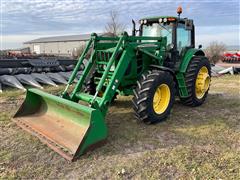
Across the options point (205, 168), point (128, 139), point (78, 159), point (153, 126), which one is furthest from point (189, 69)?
point (78, 159)

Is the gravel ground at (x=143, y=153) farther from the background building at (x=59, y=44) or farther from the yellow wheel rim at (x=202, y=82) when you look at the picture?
the background building at (x=59, y=44)

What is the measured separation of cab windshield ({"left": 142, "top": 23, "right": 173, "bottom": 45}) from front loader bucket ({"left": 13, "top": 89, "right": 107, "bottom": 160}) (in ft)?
9.97

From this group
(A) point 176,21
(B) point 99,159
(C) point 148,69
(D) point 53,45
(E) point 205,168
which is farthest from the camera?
(D) point 53,45

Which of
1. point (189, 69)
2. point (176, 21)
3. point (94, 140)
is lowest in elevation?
point (94, 140)

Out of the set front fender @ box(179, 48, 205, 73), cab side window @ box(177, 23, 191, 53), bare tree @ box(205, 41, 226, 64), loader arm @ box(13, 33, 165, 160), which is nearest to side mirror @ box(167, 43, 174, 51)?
cab side window @ box(177, 23, 191, 53)

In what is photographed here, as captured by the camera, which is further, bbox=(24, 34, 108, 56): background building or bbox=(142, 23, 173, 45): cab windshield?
bbox=(24, 34, 108, 56): background building

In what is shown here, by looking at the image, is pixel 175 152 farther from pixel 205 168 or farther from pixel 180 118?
pixel 180 118

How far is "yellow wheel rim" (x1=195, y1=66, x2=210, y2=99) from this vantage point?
6445mm

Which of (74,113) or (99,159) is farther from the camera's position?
A: (74,113)

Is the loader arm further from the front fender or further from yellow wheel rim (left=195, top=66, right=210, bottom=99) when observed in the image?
yellow wheel rim (left=195, top=66, right=210, bottom=99)

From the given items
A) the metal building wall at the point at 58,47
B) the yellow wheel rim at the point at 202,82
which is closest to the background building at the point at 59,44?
the metal building wall at the point at 58,47

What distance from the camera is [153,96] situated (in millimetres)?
4668

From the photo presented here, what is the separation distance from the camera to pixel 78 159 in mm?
3521

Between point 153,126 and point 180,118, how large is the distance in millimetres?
891
